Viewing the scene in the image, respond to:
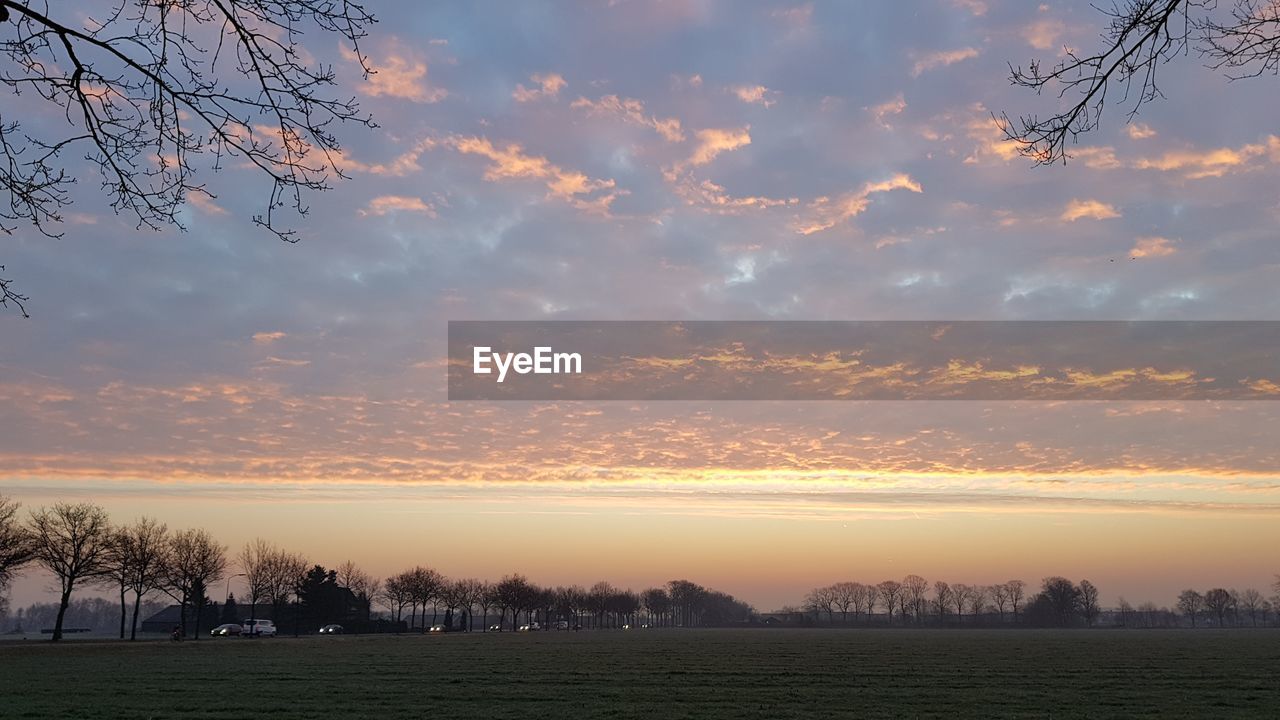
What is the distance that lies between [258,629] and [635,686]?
85.2 metres

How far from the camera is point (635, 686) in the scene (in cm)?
3161

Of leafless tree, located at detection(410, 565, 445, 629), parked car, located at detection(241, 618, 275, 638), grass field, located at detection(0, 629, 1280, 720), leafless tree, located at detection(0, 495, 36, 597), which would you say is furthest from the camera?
leafless tree, located at detection(410, 565, 445, 629)

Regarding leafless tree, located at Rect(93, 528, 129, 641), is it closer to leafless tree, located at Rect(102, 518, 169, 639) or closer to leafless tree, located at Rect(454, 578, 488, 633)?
leafless tree, located at Rect(102, 518, 169, 639)

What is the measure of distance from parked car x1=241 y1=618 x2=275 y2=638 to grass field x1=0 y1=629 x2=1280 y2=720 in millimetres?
51394

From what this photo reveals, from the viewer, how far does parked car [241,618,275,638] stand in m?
98.9

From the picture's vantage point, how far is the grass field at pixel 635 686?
24.4 m

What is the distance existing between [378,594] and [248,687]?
5547 inches

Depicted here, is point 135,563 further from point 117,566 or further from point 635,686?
point 635,686

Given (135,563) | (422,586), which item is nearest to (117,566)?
(135,563)

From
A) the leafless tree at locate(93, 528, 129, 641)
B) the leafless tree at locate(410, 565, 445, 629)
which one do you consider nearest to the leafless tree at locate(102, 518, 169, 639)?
the leafless tree at locate(93, 528, 129, 641)

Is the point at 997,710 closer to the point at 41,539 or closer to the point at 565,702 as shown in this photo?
the point at 565,702

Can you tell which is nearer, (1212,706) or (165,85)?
(165,85)

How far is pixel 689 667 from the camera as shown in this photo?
41594mm

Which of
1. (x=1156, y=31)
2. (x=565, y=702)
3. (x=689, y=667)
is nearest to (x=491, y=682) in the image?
(x=565, y=702)
